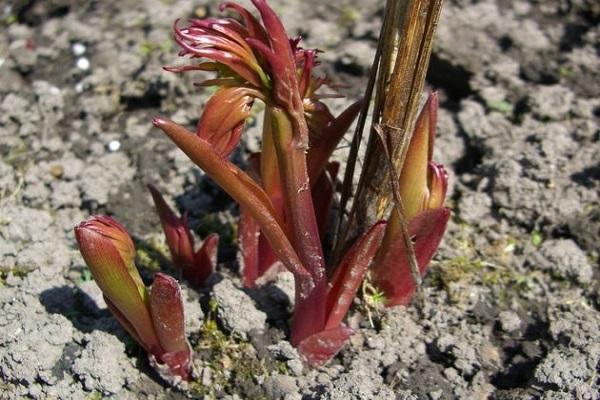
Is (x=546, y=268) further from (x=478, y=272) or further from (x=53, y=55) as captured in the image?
(x=53, y=55)

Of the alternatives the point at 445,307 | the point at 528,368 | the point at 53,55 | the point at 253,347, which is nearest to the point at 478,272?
the point at 445,307

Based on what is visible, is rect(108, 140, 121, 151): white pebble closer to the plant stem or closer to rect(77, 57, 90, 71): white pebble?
rect(77, 57, 90, 71): white pebble

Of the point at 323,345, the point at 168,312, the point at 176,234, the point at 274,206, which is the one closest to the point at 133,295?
the point at 168,312

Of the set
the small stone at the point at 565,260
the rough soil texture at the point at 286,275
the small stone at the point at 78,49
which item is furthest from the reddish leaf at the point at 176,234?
the small stone at the point at 78,49

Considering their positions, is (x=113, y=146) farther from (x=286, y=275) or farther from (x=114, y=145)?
(x=286, y=275)

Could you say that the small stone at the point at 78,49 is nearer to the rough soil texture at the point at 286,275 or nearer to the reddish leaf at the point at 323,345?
the rough soil texture at the point at 286,275

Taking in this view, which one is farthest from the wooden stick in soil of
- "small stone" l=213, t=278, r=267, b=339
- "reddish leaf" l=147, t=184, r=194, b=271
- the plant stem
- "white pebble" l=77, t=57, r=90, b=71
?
"white pebble" l=77, t=57, r=90, b=71

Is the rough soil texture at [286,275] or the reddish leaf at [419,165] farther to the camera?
the rough soil texture at [286,275]
